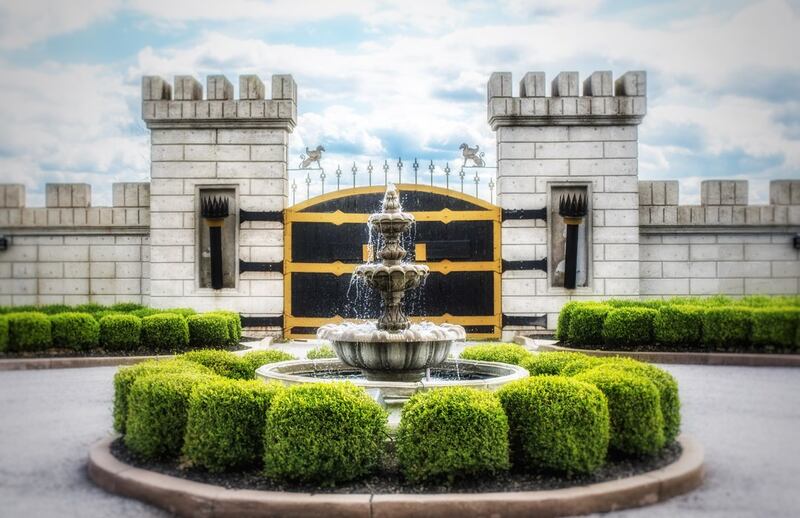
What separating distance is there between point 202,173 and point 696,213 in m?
10.9

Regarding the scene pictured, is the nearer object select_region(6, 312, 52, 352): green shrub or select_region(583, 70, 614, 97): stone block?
select_region(6, 312, 52, 352): green shrub

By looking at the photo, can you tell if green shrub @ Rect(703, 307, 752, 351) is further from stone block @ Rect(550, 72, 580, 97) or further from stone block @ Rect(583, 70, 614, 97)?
stone block @ Rect(550, 72, 580, 97)

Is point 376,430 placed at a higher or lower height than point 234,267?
lower

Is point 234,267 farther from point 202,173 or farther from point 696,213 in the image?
point 696,213

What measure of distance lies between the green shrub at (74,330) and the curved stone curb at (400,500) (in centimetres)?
814

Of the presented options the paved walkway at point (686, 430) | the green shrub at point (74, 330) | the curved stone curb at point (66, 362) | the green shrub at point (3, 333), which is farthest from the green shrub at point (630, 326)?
the green shrub at point (3, 333)

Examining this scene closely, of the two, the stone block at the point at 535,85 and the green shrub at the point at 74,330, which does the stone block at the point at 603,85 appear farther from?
the green shrub at the point at 74,330

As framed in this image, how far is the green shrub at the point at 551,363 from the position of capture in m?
8.17

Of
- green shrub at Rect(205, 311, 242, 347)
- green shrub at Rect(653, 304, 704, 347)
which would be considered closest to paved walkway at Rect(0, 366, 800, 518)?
green shrub at Rect(653, 304, 704, 347)

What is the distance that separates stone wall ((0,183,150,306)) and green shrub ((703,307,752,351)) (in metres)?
11.6

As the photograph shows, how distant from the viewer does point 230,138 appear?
16.2m

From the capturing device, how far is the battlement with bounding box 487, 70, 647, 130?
1589 centimetres

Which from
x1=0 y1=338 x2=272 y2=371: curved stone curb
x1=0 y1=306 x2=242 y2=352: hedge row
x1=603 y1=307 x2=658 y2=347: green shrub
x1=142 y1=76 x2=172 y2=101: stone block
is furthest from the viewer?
x1=142 y1=76 x2=172 y2=101: stone block

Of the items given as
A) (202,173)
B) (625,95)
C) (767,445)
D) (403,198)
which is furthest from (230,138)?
(767,445)
